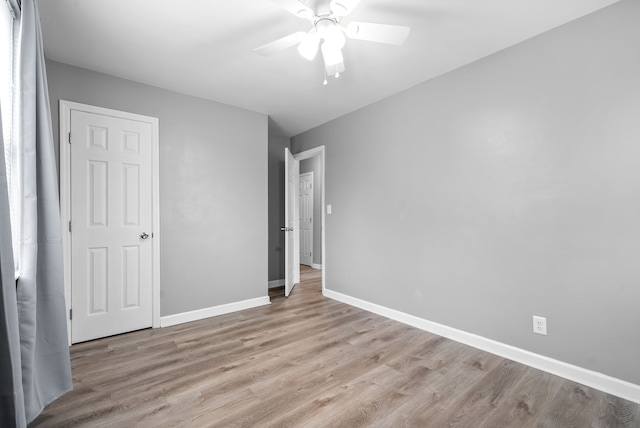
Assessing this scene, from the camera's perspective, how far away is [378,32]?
172cm

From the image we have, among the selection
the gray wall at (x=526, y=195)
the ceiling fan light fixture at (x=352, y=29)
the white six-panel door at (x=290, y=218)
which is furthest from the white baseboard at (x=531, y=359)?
the ceiling fan light fixture at (x=352, y=29)

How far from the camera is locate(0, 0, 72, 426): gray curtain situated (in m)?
1.40

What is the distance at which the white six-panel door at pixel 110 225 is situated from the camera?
2.57 meters

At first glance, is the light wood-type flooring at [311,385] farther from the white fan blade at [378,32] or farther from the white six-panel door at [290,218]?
the white fan blade at [378,32]

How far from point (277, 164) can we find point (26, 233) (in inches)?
140

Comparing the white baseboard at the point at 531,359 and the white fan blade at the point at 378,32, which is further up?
the white fan blade at the point at 378,32

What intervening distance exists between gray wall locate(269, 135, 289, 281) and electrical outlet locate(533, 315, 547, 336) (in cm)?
344

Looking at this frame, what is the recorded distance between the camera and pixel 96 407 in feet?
5.62

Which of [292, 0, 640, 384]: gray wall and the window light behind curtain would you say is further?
[292, 0, 640, 384]: gray wall

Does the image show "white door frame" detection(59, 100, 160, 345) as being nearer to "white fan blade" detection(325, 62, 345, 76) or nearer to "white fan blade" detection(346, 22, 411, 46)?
"white fan blade" detection(325, 62, 345, 76)

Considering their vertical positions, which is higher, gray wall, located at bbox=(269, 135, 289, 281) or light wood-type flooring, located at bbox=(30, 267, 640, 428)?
gray wall, located at bbox=(269, 135, 289, 281)

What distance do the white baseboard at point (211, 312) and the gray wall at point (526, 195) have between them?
1538mm

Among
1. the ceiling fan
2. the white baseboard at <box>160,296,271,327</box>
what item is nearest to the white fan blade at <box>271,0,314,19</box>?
the ceiling fan

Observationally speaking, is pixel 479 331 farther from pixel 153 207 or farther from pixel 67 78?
pixel 67 78
